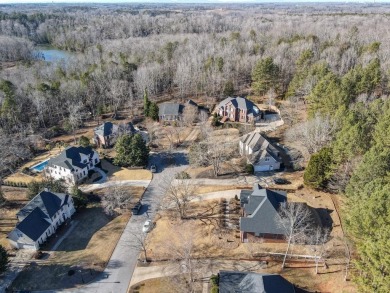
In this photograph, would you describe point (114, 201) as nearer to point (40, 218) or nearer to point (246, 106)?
point (40, 218)

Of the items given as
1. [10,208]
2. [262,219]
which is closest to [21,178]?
[10,208]

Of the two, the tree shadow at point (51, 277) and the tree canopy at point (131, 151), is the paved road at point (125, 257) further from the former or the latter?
the tree canopy at point (131, 151)

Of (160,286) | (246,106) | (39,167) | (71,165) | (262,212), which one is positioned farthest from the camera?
(246,106)

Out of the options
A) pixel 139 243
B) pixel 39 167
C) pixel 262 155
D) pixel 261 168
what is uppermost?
pixel 262 155

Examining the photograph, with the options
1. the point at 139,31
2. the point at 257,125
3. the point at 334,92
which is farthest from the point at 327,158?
the point at 139,31

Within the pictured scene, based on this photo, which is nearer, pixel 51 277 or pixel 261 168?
pixel 51 277

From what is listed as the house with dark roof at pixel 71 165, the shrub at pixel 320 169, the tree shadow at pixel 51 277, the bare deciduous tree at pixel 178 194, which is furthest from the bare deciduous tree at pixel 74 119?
the shrub at pixel 320 169

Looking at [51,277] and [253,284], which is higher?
[253,284]
